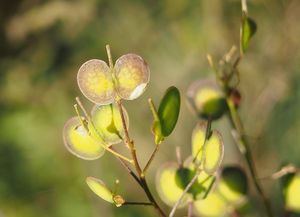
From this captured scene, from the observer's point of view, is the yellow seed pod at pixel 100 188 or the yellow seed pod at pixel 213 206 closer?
the yellow seed pod at pixel 100 188

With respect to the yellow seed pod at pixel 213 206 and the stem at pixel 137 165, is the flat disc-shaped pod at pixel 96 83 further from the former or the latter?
the yellow seed pod at pixel 213 206

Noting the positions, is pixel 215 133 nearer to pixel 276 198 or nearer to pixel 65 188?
pixel 276 198

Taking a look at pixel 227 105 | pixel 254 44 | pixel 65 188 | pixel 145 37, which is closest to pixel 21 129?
pixel 65 188

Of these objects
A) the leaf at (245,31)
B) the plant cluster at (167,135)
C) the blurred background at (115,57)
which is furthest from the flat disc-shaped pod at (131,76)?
the blurred background at (115,57)

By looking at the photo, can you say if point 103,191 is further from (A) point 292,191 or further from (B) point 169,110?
(A) point 292,191

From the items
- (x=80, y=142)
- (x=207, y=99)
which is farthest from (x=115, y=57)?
(x=80, y=142)

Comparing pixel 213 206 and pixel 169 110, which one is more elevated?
pixel 169 110

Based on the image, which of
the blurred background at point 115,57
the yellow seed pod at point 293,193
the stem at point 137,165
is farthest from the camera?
the blurred background at point 115,57
